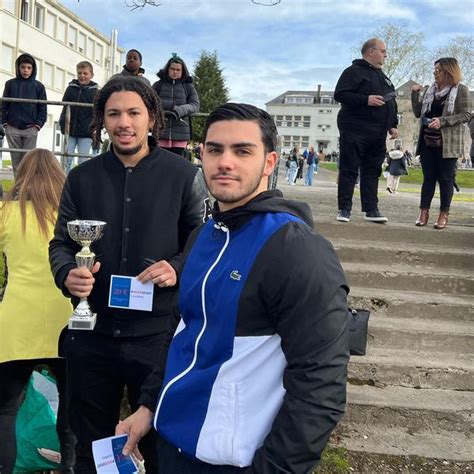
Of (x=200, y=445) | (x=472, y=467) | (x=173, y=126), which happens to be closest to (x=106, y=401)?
(x=200, y=445)

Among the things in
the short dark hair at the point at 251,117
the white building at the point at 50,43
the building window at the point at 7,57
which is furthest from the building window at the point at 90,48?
the short dark hair at the point at 251,117

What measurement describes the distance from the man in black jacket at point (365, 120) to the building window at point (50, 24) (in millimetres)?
39717

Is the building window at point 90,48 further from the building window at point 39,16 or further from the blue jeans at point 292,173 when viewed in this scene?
the blue jeans at point 292,173

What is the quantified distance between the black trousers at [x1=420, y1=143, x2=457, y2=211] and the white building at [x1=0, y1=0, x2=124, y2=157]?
30.5 meters

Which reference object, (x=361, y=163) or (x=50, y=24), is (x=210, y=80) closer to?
(x=50, y=24)

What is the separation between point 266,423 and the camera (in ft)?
5.41

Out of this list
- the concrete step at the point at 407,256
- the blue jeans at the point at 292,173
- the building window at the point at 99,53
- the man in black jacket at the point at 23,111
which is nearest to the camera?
the concrete step at the point at 407,256

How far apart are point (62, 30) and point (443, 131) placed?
4313 cm

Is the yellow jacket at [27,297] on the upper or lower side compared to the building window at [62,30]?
lower

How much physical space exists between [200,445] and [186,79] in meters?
5.59

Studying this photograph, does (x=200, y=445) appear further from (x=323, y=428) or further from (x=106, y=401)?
(x=106, y=401)

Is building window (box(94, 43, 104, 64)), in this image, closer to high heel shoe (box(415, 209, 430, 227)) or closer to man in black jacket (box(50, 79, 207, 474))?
high heel shoe (box(415, 209, 430, 227))

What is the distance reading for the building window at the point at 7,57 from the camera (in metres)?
34.6

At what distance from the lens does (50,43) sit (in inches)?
1592
